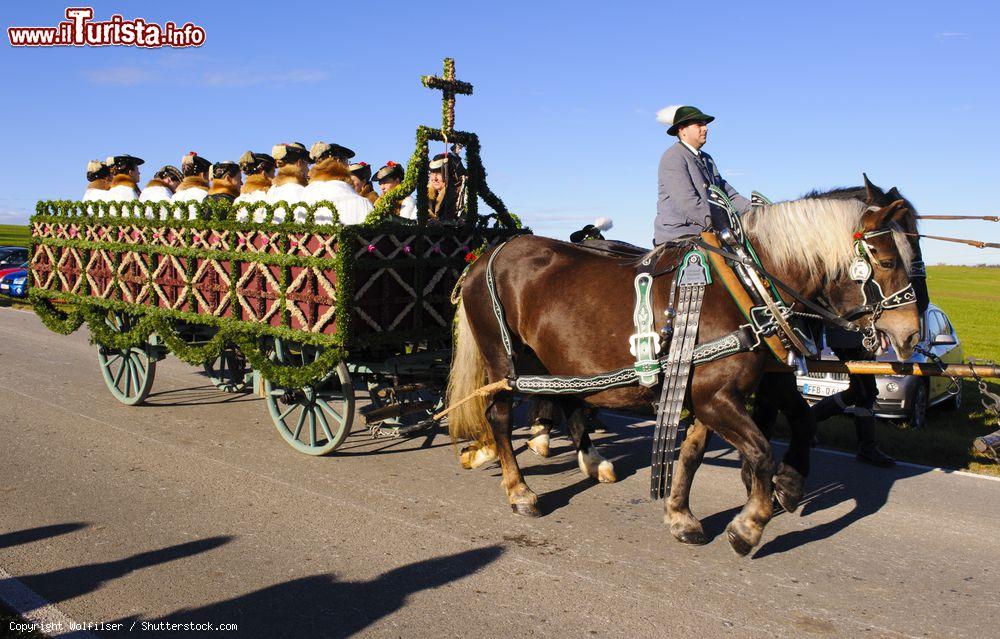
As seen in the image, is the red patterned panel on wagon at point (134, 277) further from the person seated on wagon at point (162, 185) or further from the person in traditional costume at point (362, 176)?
the person in traditional costume at point (362, 176)

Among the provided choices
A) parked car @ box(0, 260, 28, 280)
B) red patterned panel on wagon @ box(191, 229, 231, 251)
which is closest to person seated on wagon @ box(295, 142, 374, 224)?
red patterned panel on wagon @ box(191, 229, 231, 251)

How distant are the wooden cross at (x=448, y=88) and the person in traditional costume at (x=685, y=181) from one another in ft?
7.14

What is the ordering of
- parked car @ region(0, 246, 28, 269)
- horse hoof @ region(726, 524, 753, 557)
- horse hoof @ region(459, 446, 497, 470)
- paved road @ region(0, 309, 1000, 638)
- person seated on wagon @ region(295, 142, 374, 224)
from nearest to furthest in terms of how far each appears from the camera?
paved road @ region(0, 309, 1000, 638), horse hoof @ region(726, 524, 753, 557), horse hoof @ region(459, 446, 497, 470), person seated on wagon @ region(295, 142, 374, 224), parked car @ region(0, 246, 28, 269)

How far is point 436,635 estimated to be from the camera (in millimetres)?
3896

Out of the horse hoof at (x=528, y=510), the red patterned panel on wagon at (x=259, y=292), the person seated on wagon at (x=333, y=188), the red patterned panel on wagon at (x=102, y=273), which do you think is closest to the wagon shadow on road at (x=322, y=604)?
the horse hoof at (x=528, y=510)

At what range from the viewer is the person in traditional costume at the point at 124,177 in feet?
31.2

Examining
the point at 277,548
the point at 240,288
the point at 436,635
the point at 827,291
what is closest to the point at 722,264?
the point at 827,291

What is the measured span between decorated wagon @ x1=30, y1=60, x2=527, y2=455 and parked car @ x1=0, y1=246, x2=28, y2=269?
20369 millimetres

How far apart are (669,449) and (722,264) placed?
3.65 ft

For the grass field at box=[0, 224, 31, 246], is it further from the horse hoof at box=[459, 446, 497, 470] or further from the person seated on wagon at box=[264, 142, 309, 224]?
the horse hoof at box=[459, 446, 497, 470]

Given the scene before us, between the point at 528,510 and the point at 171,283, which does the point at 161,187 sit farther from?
the point at 528,510

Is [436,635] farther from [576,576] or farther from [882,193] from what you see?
[882,193]

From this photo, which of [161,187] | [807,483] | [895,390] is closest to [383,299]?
[807,483]

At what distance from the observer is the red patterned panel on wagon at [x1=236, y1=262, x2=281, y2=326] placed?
6984mm
